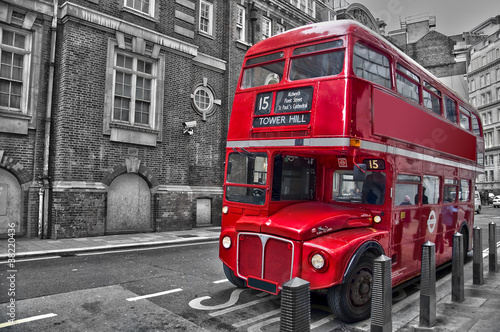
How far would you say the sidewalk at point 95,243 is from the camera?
30.6 ft

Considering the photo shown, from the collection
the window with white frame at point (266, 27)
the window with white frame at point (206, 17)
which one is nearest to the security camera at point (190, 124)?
the window with white frame at point (206, 17)

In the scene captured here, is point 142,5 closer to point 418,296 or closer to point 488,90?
point 418,296

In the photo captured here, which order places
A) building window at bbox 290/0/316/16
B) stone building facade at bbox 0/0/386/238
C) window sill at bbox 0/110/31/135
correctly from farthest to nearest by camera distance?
building window at bbox 290/0/316/16, stone building facade at bbox 0/0/386/238, window sill at bbox 0/110/31/135

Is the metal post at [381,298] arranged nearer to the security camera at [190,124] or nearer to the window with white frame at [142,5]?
the security camera at [190,124]

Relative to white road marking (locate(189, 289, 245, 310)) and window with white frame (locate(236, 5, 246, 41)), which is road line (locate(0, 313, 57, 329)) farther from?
window with white frame (locate(236, 5, 246, 41))

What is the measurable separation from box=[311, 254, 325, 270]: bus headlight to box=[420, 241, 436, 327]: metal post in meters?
1.39

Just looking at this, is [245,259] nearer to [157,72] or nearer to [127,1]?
[157,72]

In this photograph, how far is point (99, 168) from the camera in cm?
1243

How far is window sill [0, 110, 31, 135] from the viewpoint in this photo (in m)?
10.9

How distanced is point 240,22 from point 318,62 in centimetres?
1425

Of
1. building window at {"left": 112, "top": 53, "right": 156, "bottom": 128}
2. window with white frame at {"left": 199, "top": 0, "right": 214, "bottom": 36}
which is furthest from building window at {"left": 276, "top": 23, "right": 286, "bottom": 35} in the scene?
building window at {"left": 112, "top": 53, "right": 156, "bottom": 128}

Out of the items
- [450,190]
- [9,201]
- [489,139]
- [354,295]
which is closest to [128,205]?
[9,201]

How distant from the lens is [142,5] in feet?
46.1

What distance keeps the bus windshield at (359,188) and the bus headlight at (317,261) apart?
1573mm
